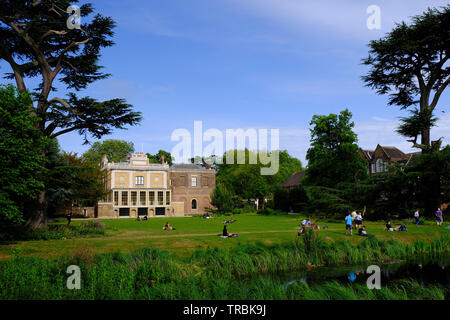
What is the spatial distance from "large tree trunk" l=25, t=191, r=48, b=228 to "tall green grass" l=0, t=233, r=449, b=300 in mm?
10037

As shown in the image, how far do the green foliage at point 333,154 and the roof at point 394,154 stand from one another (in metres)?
16.1

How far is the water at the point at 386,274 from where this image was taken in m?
13.5

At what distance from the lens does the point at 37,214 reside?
2062cm

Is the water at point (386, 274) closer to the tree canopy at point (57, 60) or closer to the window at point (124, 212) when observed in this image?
the tree canopy at point (57, 60)

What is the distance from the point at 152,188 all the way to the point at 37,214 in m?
32.3

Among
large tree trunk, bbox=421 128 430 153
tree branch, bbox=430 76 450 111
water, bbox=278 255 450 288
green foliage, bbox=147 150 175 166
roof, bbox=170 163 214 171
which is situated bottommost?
water, bbox=278 255 450 288

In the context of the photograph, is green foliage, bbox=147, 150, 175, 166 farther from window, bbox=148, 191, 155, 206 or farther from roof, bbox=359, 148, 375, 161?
roof, bbox=359, 148, 375, 161

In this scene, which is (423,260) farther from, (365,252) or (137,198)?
(137,198)

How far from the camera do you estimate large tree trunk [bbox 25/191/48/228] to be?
20.4 meters

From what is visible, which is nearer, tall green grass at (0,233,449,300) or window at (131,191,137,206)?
tall green grass at (0,233,449,300)

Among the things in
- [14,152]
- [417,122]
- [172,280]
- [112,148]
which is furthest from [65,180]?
[112,148]

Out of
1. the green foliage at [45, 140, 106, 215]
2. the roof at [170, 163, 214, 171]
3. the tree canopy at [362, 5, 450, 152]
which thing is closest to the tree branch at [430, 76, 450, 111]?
the tree canopy at [362, 5, 450, 152]

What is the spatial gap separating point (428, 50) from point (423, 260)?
1944 centimetres
